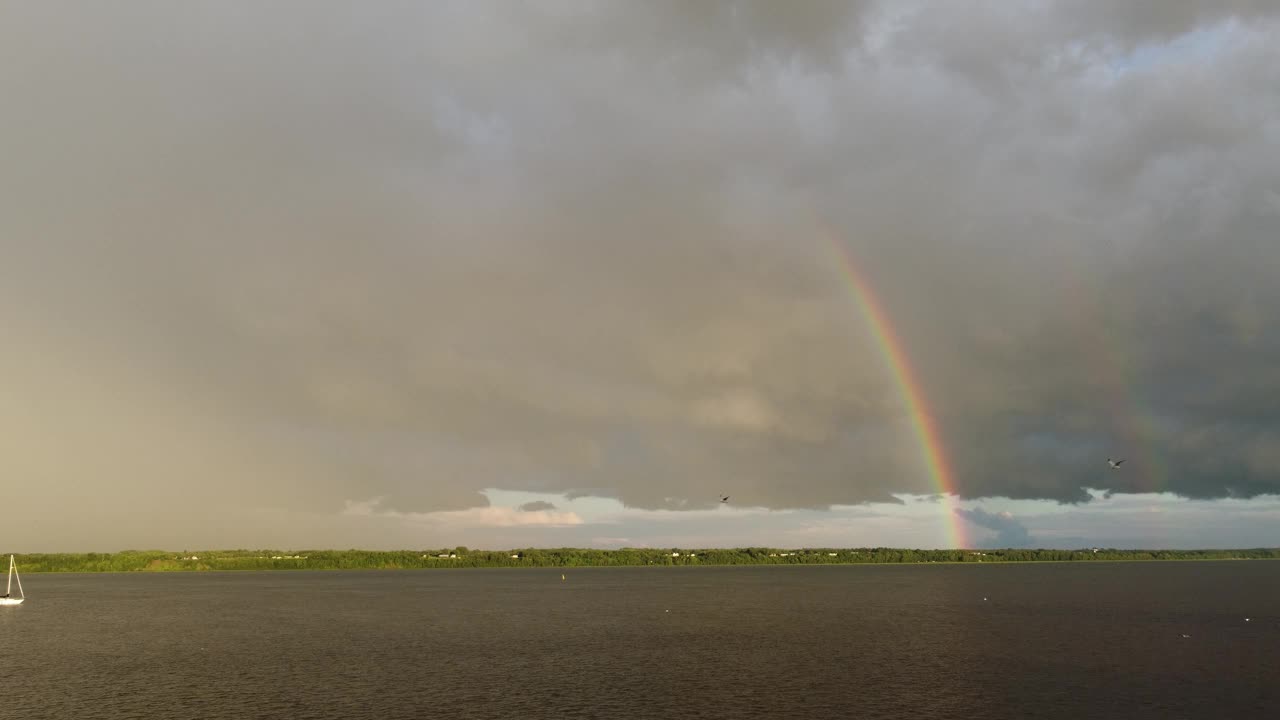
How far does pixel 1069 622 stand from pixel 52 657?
A: 11423 cm

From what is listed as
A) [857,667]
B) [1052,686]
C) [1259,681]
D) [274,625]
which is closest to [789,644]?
[857,667]

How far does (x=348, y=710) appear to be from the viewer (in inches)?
2176

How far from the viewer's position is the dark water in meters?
56.7

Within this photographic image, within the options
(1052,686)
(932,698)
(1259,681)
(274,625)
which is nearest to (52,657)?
(274,625)

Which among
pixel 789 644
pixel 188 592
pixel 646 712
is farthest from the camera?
pixel 188 592

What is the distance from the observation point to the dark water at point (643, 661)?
56688 mm

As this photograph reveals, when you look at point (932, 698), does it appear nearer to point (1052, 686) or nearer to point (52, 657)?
point (1052, 686)

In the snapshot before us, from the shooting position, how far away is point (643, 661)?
254ft

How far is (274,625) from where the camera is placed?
11525 centimetres

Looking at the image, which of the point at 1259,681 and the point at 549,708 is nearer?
the point at 549,708

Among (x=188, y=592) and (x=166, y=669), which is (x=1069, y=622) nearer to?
(x=166, y=669)

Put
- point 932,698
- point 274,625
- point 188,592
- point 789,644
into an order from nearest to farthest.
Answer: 1. point 932,698
2. point 789,644
3. point 274,625
4. point 188,592

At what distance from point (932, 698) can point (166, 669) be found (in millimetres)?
59597

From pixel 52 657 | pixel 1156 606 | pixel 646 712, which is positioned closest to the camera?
pixel 646 712
